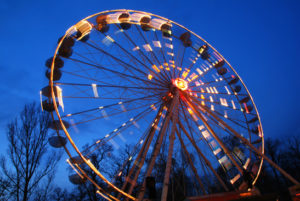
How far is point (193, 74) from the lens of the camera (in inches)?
497

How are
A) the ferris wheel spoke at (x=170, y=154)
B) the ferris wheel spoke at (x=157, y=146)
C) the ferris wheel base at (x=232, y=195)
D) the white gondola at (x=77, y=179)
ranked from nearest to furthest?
the ferris wheel spoke at (x=170, y=154)
the ferris wheel spoke at (x=157, y=146)
the ferris wheel base at (x=232, y=195)
the white gondola at (x=77, y=179)

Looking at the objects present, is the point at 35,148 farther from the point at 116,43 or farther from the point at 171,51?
the point at 171,51

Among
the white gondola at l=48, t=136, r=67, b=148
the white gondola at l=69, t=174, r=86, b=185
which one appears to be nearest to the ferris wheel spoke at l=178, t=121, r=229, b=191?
the white gondola at l=69, t=174, r=86, b=185

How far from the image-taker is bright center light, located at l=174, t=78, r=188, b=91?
37.2 feet

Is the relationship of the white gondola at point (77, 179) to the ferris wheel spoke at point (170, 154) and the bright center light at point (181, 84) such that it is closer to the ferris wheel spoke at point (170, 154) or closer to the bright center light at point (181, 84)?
the ferris wheel spoke at point (170, 154)

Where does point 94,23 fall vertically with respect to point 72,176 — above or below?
above

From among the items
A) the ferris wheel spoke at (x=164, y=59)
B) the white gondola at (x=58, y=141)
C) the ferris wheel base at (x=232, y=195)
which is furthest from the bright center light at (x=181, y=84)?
the white gondola at (x=58, y=141)

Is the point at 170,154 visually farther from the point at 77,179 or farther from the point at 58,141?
the point at 58,141

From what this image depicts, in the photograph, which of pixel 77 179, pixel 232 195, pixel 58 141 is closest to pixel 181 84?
pixel 232 195

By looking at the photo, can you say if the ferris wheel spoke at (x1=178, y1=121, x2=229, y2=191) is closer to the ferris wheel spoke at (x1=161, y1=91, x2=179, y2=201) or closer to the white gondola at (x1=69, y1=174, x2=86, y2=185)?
the ferris wheel spoke at (x1=161, y1=91, x2=179, y2=201)

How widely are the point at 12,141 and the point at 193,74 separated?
10.2m

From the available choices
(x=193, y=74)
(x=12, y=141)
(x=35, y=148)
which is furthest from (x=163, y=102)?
(x=12, y=141)

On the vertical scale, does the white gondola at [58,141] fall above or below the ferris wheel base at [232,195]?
above

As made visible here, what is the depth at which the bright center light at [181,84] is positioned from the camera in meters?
11.3
